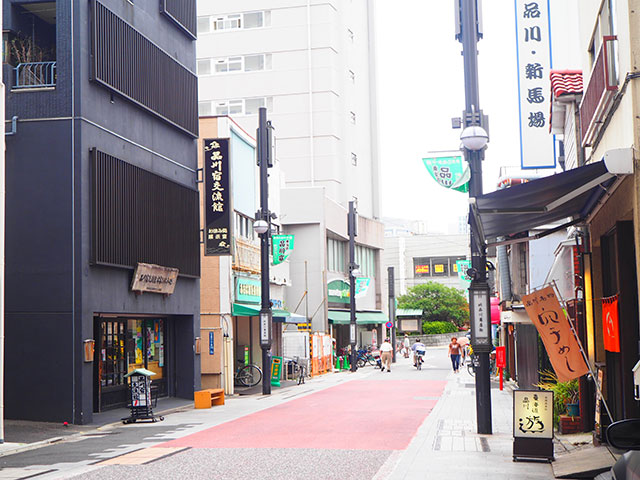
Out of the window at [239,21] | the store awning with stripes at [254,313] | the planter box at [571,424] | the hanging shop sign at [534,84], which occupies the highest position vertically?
the window at [239,21]

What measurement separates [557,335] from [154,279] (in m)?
13.1

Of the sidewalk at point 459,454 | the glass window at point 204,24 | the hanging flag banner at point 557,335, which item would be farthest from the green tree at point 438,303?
the hanging flag banner at point 557,335

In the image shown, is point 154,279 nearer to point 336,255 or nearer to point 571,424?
point 571,424

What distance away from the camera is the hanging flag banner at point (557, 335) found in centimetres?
1298

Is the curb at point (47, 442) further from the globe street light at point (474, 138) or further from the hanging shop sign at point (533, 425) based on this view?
the globe street light at point (474, 138)

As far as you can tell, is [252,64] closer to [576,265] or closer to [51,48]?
[51,48]

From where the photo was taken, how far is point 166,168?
81.9 ft

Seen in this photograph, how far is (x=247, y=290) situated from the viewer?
34000 mm

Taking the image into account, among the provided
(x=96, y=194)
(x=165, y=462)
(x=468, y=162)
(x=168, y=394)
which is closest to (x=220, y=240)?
(x=168, y=394)

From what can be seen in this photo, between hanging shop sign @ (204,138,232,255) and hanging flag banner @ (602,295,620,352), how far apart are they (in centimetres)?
1515

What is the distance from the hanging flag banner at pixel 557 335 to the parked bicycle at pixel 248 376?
2132cm

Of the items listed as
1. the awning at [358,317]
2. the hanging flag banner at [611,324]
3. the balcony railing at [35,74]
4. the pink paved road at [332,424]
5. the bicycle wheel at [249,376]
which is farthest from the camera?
the awning at [358,317]

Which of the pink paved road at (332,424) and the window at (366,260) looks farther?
the window at (366,260)

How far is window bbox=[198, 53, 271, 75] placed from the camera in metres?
61.6
